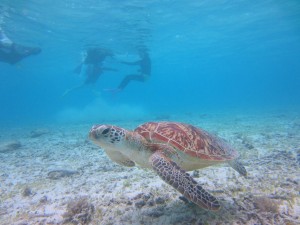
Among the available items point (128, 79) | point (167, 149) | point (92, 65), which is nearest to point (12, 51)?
point (92, 65)

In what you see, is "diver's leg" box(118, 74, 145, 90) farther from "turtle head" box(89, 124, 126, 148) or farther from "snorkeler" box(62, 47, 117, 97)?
"turtle head" box(89, 124, 126, 148)

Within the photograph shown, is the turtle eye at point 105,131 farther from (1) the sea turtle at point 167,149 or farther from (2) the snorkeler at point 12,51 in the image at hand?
(2) the snorkeler at point 12,51

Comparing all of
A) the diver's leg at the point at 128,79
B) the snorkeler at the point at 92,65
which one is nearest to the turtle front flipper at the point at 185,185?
the diver's leg at the point at 128,79

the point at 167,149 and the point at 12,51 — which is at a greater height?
the point at 12,51

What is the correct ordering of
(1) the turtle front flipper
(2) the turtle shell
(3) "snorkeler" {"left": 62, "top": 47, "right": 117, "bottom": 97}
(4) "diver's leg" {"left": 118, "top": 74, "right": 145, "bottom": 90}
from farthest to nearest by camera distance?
(3) "snorkeler" {"left": 62, "top": 47, "right": 117, "bottom": 97}
(4) "diver's leg" {"left": 118, "top": 74, "right": 145, "bottom": 90}
(2) the turtle shell
(1) the turtle front flipper

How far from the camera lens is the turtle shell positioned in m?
3.30

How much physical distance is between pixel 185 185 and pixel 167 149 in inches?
31.8

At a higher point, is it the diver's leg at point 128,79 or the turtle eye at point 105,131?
the diver's leg at point 128,79

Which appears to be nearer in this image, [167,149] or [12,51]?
[167,149]

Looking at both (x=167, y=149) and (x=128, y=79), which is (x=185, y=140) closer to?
(x=167, y=149)

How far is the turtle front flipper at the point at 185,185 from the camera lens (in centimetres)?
244

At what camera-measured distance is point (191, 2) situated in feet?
55.8

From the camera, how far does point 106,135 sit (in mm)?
2994

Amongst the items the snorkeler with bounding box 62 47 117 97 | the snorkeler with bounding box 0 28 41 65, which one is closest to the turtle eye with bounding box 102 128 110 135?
the snorkeler with bounding box 0 28 41 65
